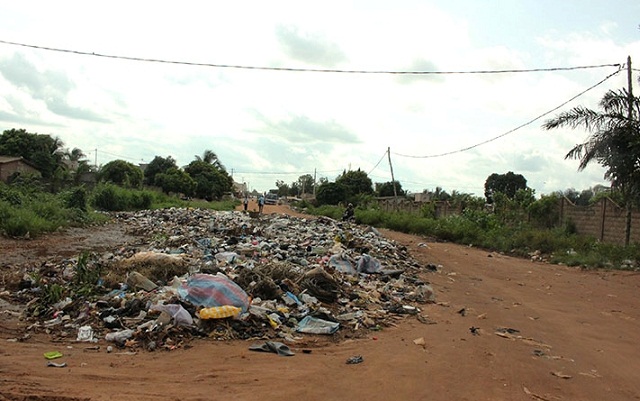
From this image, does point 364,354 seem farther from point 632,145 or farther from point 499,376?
point 632,145

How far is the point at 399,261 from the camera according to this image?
37.8ft

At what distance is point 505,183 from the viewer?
49.8 metres

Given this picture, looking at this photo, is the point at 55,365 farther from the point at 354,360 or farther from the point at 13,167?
the point at 13,167

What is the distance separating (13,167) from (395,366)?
3904cm

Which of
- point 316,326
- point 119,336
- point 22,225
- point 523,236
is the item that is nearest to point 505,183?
point 523,236

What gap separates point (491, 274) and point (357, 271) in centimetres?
380

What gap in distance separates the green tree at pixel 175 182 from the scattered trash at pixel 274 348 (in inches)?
1898

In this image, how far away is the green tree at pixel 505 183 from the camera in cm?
4853

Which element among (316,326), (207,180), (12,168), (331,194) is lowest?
(316,326)

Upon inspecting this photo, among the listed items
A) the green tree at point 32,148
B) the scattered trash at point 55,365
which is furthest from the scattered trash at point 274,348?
the green tree at point 32,148

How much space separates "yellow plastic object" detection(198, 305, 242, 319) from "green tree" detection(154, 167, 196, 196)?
47558 millimetres

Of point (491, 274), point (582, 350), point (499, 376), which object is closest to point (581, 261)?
point (491, 274)

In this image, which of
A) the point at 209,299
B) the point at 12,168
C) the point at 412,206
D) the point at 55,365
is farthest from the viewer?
the point at 12,168

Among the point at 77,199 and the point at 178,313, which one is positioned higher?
the point at 77,199
